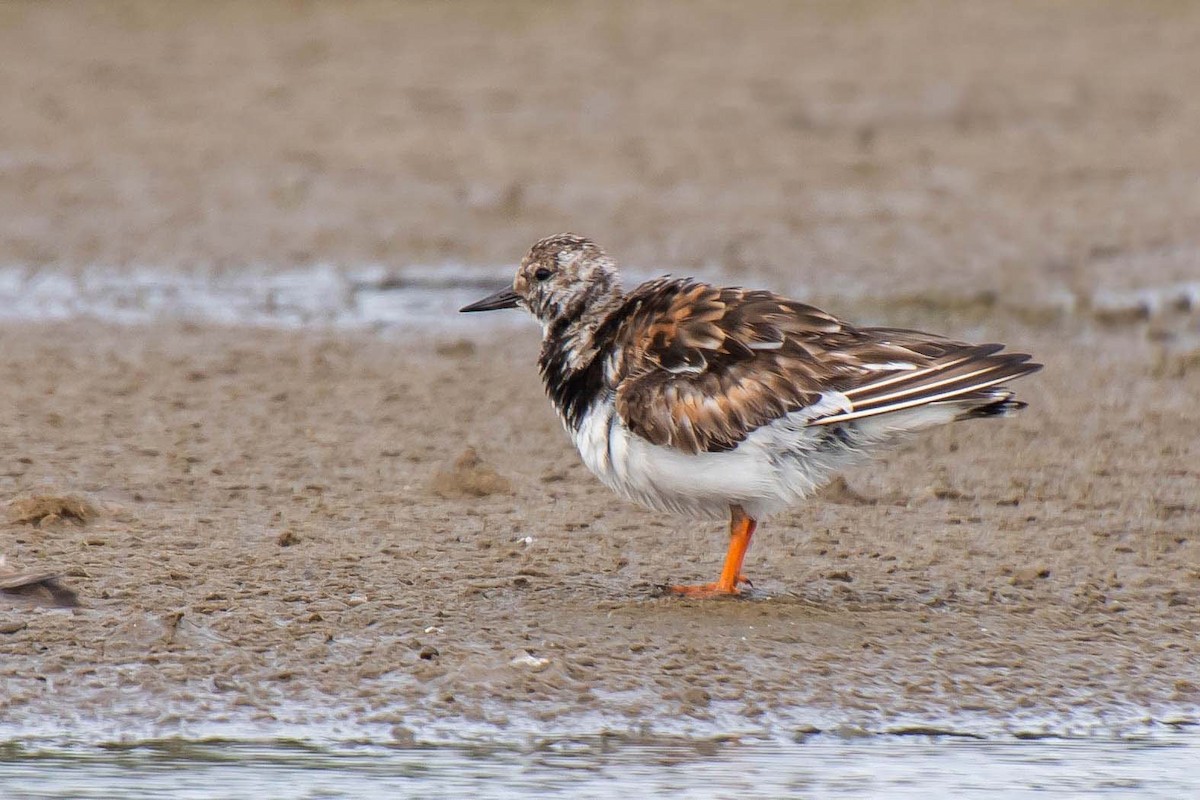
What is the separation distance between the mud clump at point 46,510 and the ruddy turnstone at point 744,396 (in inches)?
80.4

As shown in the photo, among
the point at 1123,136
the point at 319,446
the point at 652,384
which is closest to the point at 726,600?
the point at 652,384

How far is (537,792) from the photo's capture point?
550cm

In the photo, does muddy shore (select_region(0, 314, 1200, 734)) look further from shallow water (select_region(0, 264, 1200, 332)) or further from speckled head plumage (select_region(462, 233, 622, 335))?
shallow water (select_region(0, 264, 1200, 332))

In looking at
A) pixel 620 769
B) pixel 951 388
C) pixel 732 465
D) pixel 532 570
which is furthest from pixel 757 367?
pixel 620 769

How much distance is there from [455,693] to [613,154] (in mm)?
10448

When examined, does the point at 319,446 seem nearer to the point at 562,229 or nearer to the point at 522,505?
the point at 522,505

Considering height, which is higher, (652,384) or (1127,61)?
(1127,61)

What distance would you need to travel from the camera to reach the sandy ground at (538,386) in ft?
21.1

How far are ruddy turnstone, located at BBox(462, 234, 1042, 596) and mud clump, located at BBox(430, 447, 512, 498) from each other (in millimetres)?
1510

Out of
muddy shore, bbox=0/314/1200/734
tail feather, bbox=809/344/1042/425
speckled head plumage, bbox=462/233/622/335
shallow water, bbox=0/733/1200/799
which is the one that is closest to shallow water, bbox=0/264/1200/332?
muddy shore, bbox=0/314/1200/734

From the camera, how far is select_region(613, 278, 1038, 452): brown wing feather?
643 cm

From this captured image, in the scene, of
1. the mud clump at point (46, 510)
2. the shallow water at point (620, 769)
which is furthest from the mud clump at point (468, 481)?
the shallow water at point (620, 769)

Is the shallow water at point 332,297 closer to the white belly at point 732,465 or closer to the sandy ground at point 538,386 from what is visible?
the sandy ground at point 538,386

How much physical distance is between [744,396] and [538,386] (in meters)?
4.12
